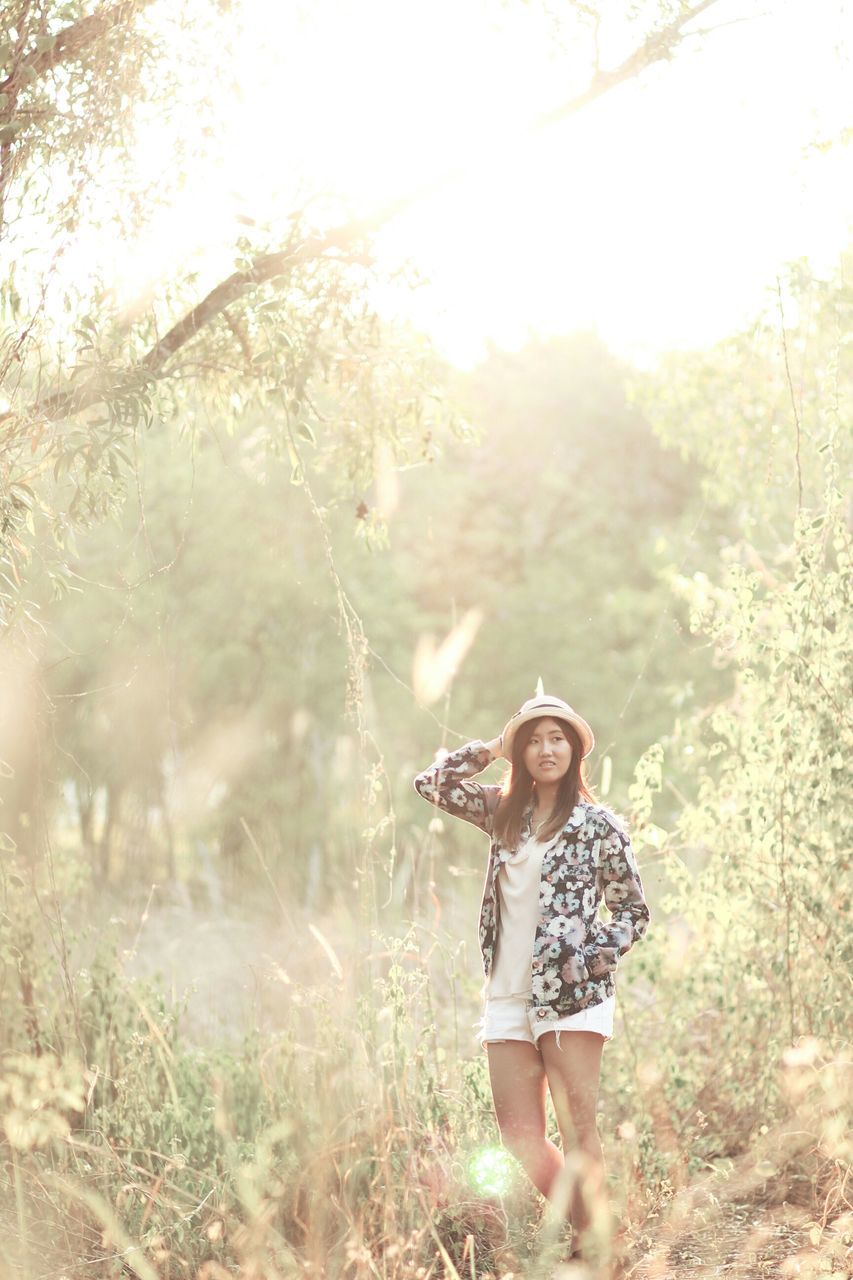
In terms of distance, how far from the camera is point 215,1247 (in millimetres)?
3764

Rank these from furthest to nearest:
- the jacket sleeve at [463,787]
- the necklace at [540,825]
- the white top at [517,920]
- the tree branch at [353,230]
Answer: the tree branch at [353,230], the jacket sleeve at [463,787], the necklace at [540,825], the white top at [517,920]

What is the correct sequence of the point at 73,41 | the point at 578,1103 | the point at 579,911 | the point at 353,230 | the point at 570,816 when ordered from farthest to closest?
the point at 353,230, the point at 73,41, the point at 570,816, the point at 579,911, the point at 578,1103

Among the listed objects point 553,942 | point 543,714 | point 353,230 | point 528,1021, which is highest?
point 353,230

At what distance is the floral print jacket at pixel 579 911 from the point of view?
3.46m

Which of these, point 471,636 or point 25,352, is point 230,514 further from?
point 25,352

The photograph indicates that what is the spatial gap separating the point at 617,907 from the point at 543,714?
56 cm

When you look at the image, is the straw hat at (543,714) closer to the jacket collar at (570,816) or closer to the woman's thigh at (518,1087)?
the jacket collar at (570,816)

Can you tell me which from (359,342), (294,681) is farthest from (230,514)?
(359,342)

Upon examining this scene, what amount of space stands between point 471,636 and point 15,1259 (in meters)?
12.5

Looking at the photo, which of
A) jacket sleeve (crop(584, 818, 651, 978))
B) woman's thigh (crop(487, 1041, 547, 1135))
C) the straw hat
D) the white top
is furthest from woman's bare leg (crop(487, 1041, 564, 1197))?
the straw hat

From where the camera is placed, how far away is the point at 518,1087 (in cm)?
356

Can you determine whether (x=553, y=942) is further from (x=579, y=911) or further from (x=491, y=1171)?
(x=491, y=1171)

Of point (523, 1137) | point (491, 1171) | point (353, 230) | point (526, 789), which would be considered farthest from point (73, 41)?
point (491, 1171)

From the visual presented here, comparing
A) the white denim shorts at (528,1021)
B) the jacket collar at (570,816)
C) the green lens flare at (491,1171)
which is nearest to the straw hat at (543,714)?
the jacket collar at (570,816)
